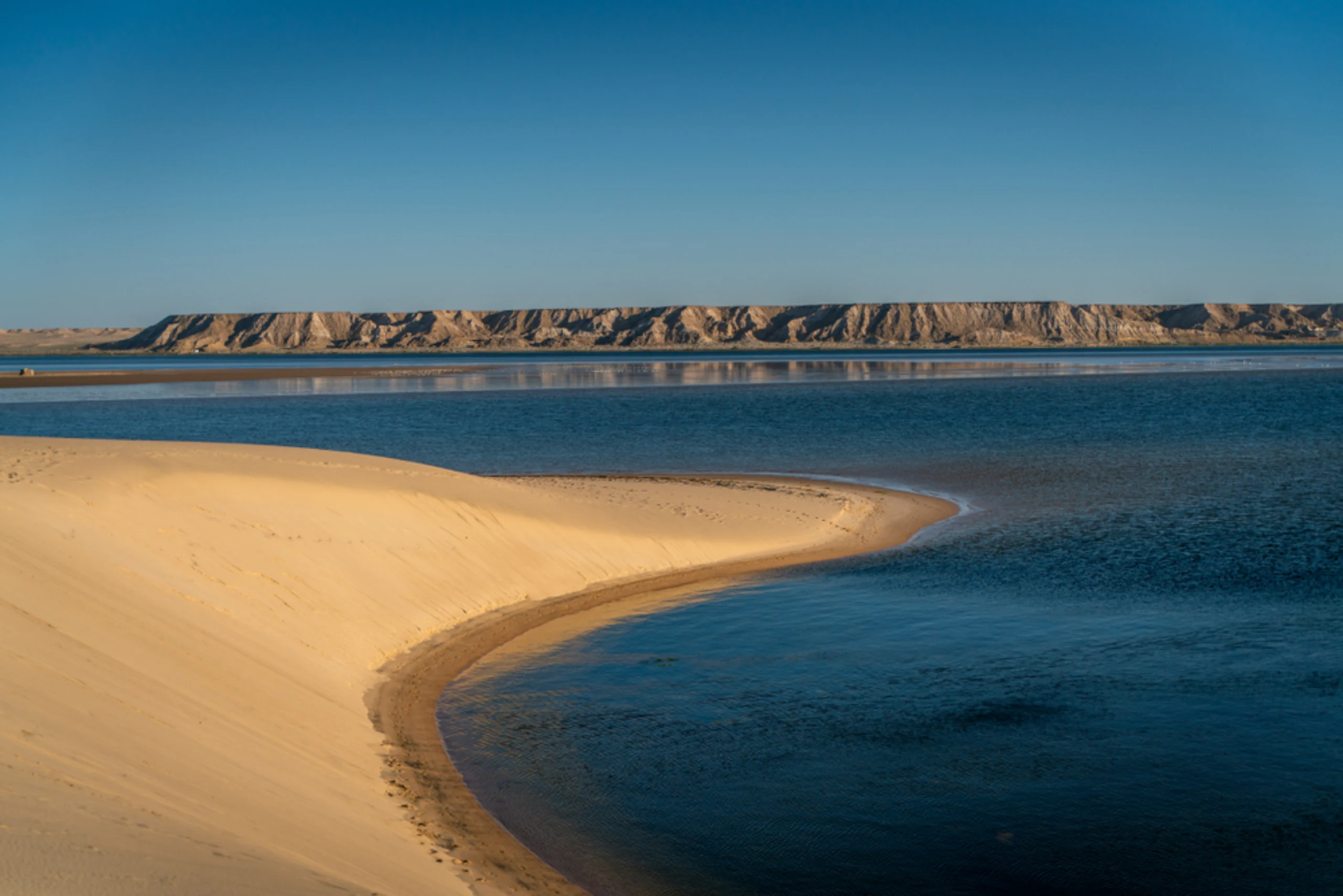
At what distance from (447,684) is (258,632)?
73.2 inches

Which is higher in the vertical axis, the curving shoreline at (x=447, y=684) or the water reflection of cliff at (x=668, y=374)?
the water reflection of cliff at (x=668, y=374)

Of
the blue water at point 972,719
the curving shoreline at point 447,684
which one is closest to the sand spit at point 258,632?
the curving shoreline at point 447,684

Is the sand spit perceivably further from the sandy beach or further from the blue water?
the sandy beach

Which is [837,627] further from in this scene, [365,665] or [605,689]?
[365,665]

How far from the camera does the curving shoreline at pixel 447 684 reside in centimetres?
640

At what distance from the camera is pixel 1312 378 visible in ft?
252

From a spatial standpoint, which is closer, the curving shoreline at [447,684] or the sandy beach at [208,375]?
the curving shoreline at [447,684]

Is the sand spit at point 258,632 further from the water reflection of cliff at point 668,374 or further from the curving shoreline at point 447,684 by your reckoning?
the water reflection of cliff at point 668,374

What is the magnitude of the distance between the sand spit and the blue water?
1019mm

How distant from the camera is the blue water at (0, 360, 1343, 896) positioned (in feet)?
21.5

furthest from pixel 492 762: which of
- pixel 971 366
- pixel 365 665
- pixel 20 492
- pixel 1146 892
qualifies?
pixel 971 366

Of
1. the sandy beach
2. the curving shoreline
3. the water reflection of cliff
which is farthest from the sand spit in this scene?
the sandy beach

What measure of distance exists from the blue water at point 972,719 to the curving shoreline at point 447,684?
21cm

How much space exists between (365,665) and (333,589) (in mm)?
1319
